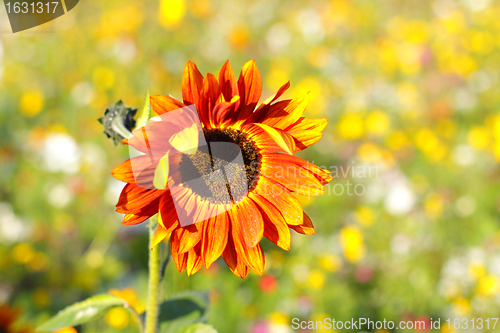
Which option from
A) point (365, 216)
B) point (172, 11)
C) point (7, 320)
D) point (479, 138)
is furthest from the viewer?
point (172, 11)

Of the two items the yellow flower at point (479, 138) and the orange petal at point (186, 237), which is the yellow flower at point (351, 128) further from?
the orange petal at point (186, 237)

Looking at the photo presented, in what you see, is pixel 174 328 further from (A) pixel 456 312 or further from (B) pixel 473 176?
(B) pixel 473 176

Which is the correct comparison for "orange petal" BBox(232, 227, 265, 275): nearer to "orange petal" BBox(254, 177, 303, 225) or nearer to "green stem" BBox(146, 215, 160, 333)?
"orange petal" BBox(254, 177, 303, 225)

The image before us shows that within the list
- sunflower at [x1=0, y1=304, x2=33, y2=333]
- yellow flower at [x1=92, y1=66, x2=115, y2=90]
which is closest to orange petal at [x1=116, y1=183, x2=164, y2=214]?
sunflower at [x1=0, y1=304, x2=33, y2=333]

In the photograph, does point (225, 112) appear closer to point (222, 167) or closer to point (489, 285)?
point (222, 167)

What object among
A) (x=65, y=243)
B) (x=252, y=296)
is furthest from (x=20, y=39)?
(x=252, y=296)

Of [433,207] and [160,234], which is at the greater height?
[160,234]

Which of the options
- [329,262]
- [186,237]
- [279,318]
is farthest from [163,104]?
[329,262]
